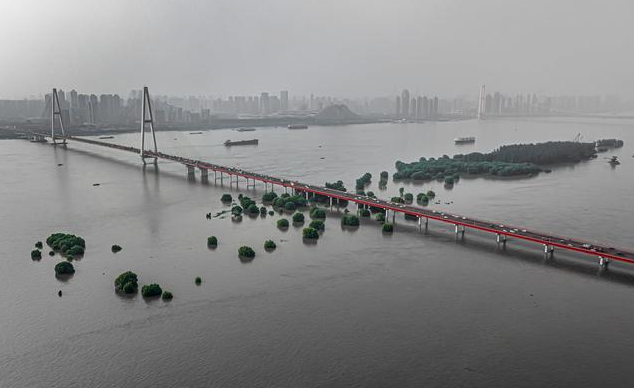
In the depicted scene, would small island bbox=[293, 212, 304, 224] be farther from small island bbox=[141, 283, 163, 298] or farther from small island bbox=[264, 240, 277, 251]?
small island bbox=[141, 283, 163, 298]

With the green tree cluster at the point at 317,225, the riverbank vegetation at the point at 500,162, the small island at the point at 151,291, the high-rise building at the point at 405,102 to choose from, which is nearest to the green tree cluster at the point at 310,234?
the green tree cluster at the point at 317,225

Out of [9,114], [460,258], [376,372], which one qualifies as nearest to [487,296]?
[460,258]

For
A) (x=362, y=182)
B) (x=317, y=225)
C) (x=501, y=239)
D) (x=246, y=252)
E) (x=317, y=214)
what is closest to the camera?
(x=246, y=252)

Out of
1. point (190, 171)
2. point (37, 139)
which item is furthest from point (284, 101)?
point (190, 171)

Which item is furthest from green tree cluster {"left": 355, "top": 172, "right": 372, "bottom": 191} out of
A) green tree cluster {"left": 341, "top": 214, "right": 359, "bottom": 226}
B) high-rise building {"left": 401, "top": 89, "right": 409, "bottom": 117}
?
high-rise building {"left": 401, "top": 89, "right": 409, "bottom": 117}

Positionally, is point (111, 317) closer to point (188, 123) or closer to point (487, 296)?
point (487, 296)

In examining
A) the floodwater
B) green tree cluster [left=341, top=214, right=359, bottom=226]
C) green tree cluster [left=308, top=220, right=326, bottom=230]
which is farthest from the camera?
green tree cluster [left=341, top=214, right=359, bottom=226]

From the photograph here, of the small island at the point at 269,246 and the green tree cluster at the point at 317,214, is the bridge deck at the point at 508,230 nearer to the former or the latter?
the green tree cluster at the point at 317,214

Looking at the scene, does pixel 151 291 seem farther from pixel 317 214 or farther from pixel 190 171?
pixel 190 171
